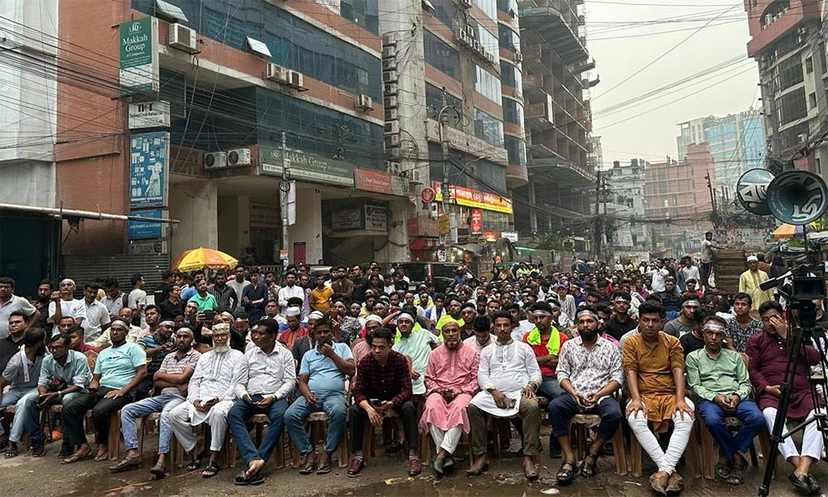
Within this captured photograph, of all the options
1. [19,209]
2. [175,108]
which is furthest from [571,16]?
[19,209]

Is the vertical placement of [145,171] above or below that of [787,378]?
above

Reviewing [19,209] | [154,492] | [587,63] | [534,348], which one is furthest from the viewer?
[587,63]

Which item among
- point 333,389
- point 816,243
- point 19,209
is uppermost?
point 19,209

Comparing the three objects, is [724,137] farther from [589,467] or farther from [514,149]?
[589,467]

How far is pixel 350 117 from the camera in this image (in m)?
23.3

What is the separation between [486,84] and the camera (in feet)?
120

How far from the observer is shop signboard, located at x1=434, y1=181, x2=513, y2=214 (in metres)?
30.8

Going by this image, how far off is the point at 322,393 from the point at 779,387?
4136mm

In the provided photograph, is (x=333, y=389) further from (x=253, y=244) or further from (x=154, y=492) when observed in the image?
(x=253, y=244)

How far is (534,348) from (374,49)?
22116mm

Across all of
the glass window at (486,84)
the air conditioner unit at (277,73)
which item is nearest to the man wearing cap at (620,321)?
the air conditioner unit at (277,73)

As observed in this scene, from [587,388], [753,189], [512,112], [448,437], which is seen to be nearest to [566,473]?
[587,388]

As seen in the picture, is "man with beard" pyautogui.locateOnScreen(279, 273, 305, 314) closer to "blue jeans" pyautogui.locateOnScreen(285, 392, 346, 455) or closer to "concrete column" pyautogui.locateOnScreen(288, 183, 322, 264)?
"blue jeans" pyautogui.locateOnScreen(285, 392, 346, 455)

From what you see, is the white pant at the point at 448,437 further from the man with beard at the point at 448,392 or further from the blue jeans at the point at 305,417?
the blue jeans at the point at 305,417
